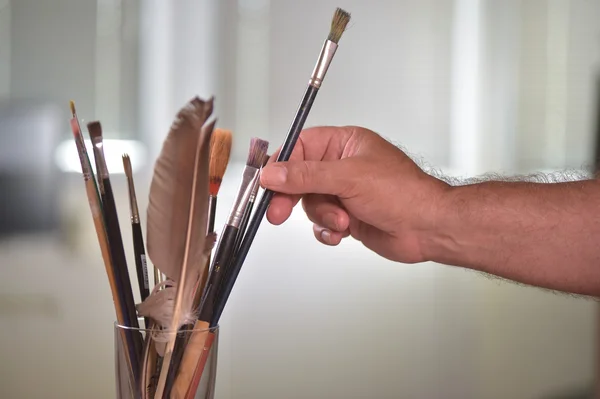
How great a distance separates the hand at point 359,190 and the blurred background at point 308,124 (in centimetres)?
97

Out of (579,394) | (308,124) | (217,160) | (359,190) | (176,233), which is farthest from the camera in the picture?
(579,394)

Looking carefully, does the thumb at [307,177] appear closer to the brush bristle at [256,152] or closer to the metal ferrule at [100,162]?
the brush bristle at [256,152]

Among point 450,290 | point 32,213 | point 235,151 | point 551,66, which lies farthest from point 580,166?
point 32,213

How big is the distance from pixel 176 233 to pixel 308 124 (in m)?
1.42

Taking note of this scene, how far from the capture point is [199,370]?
1.81 ft

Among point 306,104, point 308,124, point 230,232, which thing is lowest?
point 230,232

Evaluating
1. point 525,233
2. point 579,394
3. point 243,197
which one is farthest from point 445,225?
point 579,394

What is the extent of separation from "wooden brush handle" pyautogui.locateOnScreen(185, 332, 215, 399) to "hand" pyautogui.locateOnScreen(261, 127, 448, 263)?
0.18 meters

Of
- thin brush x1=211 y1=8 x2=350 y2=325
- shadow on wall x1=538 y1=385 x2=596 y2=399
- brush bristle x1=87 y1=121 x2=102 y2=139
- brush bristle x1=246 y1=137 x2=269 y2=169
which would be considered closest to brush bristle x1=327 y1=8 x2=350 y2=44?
thin brush x1=211 y1=8 x2=350 y2=325

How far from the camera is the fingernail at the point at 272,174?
2.26 ft

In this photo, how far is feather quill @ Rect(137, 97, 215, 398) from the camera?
1.72ft

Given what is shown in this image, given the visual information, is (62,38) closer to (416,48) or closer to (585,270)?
(416,48)

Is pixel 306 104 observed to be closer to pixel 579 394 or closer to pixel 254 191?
pixel 254 191

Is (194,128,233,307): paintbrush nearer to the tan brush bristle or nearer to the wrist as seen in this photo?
the tan brush bristle
